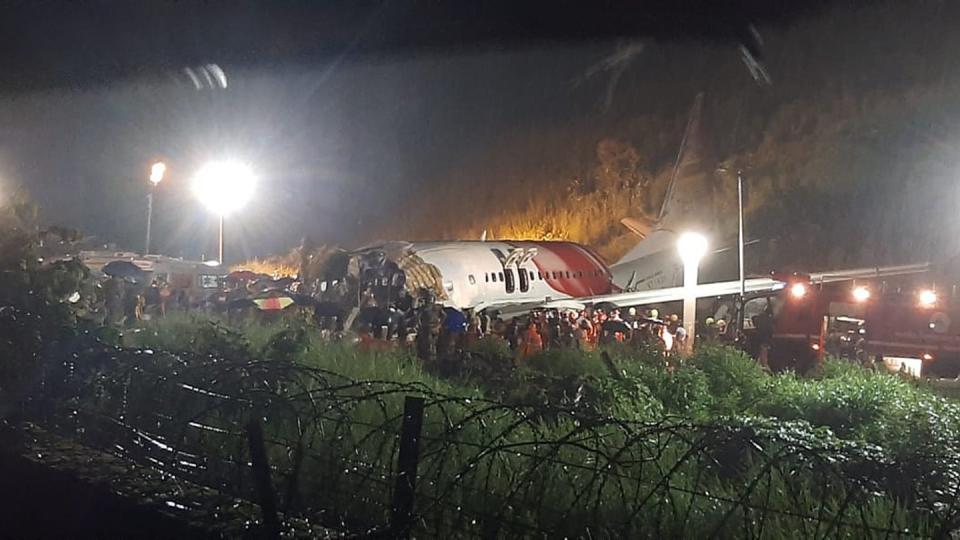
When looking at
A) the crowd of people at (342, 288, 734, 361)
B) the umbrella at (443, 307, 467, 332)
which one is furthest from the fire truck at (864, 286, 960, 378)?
the umbrella at (443, 307, 467, 332)

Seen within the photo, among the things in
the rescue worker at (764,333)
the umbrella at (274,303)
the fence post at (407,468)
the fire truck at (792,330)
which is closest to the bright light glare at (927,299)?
the fire truck at (792,330)

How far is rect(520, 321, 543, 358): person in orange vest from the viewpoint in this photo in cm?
1328

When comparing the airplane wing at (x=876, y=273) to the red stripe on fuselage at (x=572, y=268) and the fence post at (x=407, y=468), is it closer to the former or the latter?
the red stripe on fuselage at (x=572, y=268)

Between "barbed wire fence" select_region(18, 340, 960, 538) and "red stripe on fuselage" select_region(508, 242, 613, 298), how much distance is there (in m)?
20.9

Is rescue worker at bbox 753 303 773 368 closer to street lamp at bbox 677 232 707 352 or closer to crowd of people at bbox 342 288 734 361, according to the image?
crowd of people at bbox 342 288 734 361

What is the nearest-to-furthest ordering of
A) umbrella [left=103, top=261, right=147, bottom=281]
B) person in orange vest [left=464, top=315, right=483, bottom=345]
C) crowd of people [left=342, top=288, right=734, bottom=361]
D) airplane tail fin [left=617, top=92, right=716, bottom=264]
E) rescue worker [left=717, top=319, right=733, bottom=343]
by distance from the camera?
crowd of people [left=342, top=288, right=734, bottom=361] → person in orange vest [left=464, top=315, right=483, bottom=345] → rescue worker [left=717, top=319, right=733, bottom=343] → umbrella [left=103, top=261, right=147, bottom=281] → airplane tail fin [left=617, top=92, right=716, bottom=264]

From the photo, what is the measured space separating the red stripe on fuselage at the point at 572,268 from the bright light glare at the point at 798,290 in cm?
1267

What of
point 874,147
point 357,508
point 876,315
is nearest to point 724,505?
point 357,508

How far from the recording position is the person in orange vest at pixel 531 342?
13.3m

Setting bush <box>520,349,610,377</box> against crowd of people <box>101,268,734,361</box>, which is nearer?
bush <box>520,349,610,377</box>

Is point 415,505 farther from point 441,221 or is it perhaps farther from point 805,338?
point 441,221

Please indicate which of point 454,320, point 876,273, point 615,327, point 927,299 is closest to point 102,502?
point 454,320

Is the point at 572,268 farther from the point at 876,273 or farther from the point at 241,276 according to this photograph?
the point at 241,276

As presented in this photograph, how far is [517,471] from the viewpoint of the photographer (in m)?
6.01
